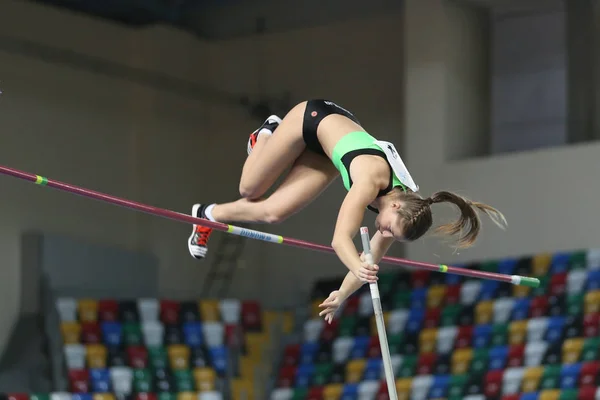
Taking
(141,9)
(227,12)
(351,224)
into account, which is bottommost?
(351,224)

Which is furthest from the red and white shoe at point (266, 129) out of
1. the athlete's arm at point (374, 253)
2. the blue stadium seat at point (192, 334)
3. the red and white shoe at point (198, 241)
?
the blue stadium seat at point (192, 334)

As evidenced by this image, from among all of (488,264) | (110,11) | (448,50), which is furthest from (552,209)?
(110,11)

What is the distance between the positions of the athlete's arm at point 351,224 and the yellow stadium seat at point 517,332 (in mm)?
5447

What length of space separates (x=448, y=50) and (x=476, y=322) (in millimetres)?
2284

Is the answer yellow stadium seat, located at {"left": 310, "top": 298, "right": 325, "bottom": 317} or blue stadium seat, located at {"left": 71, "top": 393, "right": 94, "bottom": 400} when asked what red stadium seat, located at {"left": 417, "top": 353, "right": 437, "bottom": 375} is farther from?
blue stadium seat, located at {"left": 71, "top": 393, "right": 94, "bottom": 400}

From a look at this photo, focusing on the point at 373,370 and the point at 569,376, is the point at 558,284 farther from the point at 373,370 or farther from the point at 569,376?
the point at 373,370

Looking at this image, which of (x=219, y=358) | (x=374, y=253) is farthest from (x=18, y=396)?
(x=374, y=253)

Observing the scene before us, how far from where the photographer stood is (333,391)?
10891 millimetres

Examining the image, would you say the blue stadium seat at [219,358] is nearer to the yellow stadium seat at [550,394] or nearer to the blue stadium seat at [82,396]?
the blue stadium seat at [82,396]

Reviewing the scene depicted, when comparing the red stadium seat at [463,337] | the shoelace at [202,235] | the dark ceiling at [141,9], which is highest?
the dark ceiling at [141,9]

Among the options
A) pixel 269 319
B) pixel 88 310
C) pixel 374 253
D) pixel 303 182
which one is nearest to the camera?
pixel 374 253

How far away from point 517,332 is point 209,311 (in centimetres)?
264

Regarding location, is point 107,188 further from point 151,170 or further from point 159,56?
point 159,56

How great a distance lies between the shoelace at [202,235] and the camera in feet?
20.7
